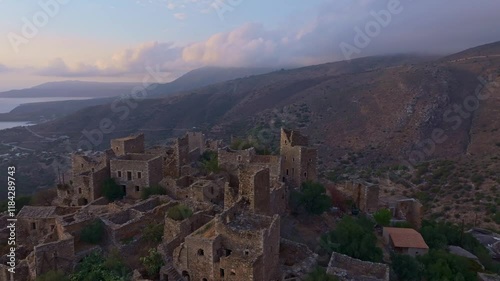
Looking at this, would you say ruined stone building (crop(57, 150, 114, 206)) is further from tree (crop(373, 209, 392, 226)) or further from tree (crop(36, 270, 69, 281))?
tree (crop(373, 209, 392, 226))

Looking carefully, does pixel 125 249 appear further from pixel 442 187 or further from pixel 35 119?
pixel 35 119

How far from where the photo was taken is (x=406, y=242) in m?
21.2

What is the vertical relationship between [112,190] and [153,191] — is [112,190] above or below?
below

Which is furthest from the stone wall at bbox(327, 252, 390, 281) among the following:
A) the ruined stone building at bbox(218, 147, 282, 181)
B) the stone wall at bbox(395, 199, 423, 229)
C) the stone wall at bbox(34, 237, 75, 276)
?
the stone wall at bbox(395, 199, 423, 229)

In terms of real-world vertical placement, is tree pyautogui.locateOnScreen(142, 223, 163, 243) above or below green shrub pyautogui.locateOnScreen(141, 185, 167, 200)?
below

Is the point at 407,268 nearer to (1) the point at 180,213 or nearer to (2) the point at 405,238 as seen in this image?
(2) the point at 405,238

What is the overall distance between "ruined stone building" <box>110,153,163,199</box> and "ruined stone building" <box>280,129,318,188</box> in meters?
7.05

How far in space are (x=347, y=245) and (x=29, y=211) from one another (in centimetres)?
1453

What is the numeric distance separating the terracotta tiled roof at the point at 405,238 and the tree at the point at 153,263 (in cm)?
1194

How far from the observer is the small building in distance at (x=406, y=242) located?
826 inches

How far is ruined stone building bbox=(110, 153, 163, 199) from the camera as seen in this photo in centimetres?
2314

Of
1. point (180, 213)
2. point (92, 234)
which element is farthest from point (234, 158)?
point (92, 234)

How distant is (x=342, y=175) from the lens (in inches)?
1767

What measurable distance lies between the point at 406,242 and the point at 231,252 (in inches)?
448
